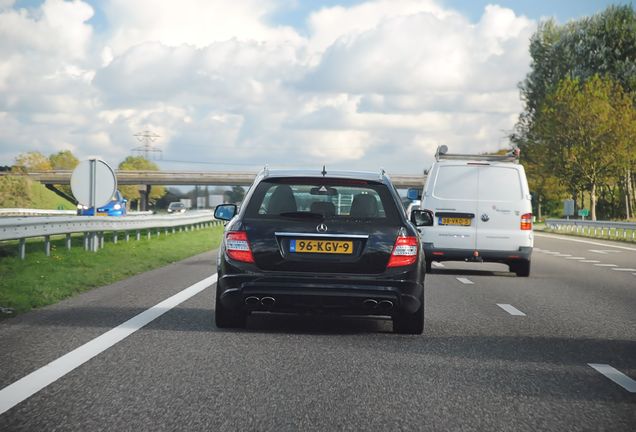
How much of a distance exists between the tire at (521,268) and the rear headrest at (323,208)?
895 centimetres

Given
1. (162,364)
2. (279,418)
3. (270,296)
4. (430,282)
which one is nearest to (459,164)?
(430,282)

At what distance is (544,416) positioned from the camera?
17.3ft

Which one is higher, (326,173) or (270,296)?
(326,173)

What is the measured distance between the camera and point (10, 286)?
11883mm

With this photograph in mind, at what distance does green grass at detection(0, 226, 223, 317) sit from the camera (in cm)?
1123

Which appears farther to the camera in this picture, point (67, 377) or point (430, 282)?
point (430, 282)

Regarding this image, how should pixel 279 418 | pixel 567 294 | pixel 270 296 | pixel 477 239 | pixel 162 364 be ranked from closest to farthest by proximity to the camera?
pixel 279 418, pixel 162 364, pixel 270 296, pixel 567 294, pixel 477 239

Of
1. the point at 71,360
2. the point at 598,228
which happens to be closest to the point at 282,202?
the point at 71,360

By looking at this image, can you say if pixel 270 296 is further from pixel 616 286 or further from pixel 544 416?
pixel 616 286

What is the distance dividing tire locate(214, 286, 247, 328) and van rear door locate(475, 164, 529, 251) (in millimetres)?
8350

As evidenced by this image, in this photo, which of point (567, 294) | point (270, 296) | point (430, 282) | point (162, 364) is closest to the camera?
point (162, 364)

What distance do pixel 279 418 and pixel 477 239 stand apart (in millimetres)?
11557

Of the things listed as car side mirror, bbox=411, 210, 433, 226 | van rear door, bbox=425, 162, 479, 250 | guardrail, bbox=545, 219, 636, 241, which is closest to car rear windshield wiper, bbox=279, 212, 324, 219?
car side mirror, bbox=411, 210, 433, 226

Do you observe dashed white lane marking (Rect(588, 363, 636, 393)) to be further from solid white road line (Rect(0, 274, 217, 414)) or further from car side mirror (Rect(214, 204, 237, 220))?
car side mirror (Rect(214, 204, 237, 220))
